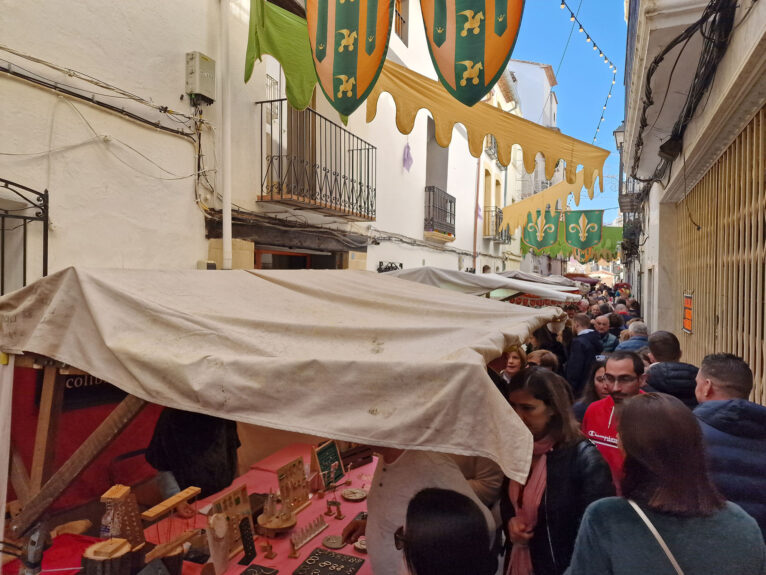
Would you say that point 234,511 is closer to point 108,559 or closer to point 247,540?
point 247,540

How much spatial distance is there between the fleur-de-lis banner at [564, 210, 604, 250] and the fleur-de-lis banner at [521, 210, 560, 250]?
0.34 meters

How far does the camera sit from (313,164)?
8.08m

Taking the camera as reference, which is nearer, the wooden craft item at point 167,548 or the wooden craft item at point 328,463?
the wooden craft item at point 167,548

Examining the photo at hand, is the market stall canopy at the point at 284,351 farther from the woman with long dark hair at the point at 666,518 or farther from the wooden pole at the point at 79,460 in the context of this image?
the woman with long dark hair at the point at 666,518

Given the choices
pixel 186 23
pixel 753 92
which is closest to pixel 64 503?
pixel 186 23

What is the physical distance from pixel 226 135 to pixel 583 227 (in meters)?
10.3

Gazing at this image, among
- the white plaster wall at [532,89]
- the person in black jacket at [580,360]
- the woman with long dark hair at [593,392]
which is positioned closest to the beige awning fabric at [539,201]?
the person in black jacket at [580,360]

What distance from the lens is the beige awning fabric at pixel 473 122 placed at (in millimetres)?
4969

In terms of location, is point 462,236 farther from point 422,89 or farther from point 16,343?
point 16,343

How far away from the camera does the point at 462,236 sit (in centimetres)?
1717

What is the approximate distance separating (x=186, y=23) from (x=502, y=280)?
5303 millimetres

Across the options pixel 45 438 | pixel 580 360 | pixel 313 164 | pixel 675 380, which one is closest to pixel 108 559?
pixel 45 438

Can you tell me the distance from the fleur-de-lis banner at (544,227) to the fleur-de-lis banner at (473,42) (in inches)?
419

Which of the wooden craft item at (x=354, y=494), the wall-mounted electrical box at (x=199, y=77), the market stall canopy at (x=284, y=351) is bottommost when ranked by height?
the wooden craft item at (x=354, y=494)
